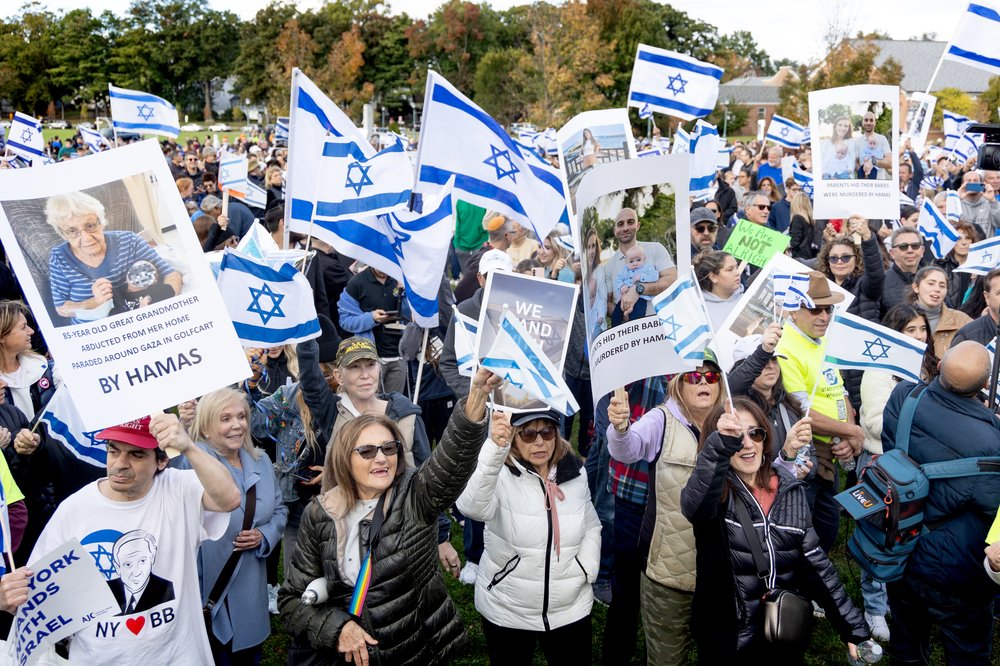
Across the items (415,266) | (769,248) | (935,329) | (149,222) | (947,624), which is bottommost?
(947,624)

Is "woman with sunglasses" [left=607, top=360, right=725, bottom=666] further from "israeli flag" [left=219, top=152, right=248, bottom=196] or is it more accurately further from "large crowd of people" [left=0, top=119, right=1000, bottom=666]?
"israeli flag" [left=219, top=152, right=248, bottom=196]

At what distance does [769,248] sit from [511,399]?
3.33 meters

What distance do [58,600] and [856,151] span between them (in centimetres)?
639

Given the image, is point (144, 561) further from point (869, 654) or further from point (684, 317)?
point (869, 654)

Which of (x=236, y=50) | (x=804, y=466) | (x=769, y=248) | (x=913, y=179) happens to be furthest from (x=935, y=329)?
(x=236, y=50)

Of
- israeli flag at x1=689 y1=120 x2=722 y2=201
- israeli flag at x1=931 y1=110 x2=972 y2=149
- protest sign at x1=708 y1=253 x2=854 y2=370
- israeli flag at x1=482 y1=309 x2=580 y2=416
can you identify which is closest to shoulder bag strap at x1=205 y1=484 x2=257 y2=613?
israeli flag at x1=482 y1=309 x2=580 y2=416

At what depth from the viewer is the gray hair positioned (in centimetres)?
334

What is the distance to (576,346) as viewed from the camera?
6.51 m

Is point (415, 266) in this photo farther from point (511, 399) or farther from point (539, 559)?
point (539, 559)

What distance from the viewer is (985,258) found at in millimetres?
7250

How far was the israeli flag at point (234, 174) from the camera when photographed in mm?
10336

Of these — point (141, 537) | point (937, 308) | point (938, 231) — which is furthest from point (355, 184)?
point (938, 231)

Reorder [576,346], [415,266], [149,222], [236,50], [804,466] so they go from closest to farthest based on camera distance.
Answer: [149,222] < [804,466] < [415,266] < [576,346] < [236,50]

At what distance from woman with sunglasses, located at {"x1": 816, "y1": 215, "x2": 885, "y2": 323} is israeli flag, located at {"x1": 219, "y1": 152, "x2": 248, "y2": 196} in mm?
6245
